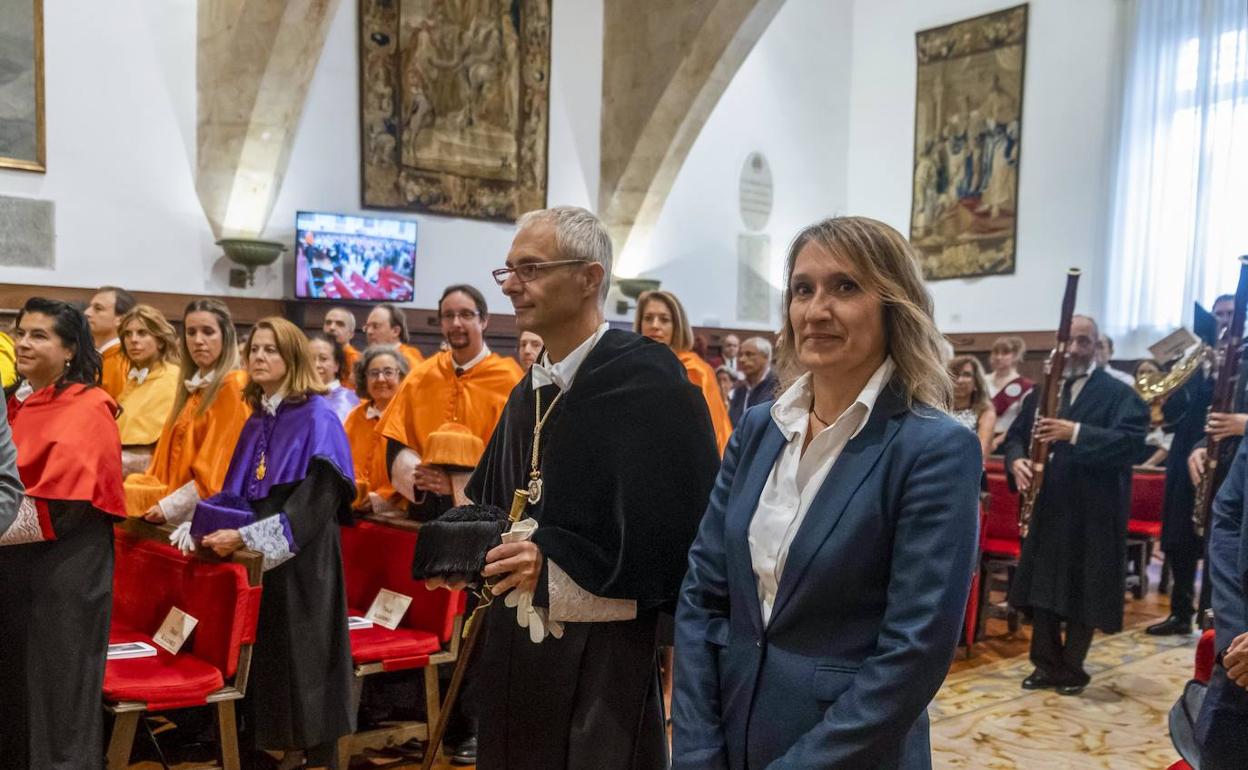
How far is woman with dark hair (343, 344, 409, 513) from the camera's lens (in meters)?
5.69

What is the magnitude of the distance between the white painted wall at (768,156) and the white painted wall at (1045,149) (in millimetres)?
783

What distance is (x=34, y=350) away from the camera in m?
3.60

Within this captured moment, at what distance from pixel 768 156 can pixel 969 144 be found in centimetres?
297

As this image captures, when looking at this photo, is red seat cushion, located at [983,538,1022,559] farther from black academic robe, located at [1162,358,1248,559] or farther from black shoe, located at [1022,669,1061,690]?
black shoe, located at [1022,669,1061,690]

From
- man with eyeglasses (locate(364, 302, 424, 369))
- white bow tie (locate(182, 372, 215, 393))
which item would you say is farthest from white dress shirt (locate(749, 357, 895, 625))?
man with eyeglasses (locate(364, 302, 424, 369))

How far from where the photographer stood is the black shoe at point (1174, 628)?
6.91 m

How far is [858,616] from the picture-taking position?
178cm

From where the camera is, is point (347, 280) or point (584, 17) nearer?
point (347, 280)

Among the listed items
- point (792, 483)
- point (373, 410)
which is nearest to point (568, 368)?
point (792, 483)

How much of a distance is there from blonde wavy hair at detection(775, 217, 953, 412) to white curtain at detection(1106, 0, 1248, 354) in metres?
13.1

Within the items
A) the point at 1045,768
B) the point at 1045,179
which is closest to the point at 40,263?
the point at 1045,768

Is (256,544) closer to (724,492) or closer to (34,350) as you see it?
(34,350)

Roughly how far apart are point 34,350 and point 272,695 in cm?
153

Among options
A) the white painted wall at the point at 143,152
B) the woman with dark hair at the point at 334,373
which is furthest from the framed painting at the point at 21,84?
the woman with dark hair at the point at 334,373
